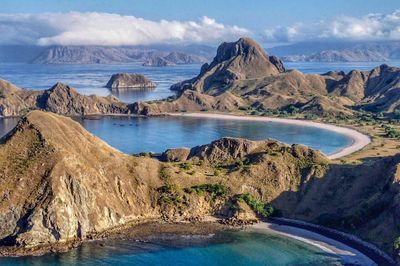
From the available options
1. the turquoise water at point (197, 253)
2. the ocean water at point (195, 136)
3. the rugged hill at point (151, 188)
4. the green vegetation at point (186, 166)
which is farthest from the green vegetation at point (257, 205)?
the ocean water at point (195, 136)

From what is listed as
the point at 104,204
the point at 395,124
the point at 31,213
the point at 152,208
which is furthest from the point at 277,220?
the point at 395,124

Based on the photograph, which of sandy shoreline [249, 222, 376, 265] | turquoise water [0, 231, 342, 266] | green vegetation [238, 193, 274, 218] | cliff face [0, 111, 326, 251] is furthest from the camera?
green vegetation [238, 193, 274, 218]

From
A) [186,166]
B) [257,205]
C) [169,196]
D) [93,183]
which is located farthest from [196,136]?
[93,183]

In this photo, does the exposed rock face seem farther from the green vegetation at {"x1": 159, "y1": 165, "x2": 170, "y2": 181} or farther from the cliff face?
the green vegetation at {"x1": 159, "y1": 165, "x2": 170, "y2": 181}

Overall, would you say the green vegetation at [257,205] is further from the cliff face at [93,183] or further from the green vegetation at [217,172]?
the green vegetation at [217,172]

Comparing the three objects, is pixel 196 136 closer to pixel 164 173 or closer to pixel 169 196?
pixel 164 173

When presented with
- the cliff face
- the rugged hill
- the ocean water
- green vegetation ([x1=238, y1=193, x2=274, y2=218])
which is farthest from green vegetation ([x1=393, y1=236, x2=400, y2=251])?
the ocean water

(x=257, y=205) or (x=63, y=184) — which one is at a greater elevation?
(x=63, y=184)
